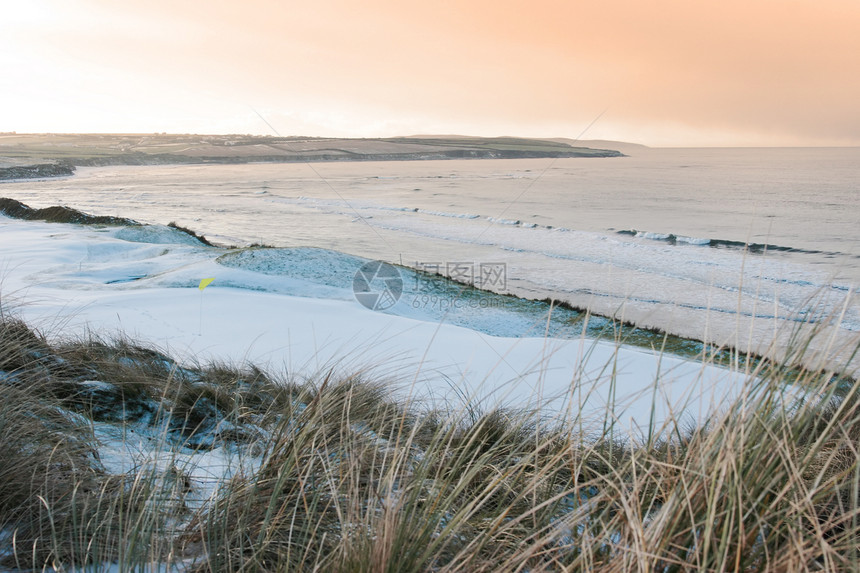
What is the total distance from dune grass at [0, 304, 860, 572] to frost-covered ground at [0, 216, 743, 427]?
63cm

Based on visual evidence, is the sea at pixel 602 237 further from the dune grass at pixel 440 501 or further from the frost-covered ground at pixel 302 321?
the frost-covered ground at pixel 302 321

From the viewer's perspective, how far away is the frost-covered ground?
5375 mm

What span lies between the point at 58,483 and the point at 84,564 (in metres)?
0.50

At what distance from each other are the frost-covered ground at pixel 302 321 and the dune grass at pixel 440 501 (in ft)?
2.07

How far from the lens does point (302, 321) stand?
8.00 meters

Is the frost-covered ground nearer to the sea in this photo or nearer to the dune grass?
the dune grass

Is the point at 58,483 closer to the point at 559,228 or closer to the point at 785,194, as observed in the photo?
the point at 559,228

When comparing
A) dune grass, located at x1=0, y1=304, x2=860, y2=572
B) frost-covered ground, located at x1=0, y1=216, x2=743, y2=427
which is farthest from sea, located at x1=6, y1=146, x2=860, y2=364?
frost-covered ground, located at x1=0, y1=216, x2=743, y2=427

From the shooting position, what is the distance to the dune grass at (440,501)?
4.93 feet

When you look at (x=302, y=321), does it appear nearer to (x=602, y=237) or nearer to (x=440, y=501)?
(x=440, y=501)

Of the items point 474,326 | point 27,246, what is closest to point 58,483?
point 474,326

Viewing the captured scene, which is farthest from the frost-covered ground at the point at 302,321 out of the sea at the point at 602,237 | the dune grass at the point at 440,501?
the sea at the point at 602,237

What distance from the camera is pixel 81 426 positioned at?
256 centimetres

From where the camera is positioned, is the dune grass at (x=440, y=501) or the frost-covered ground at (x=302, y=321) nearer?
the dune grass at (x=440, y=501)
